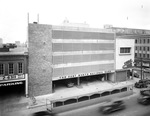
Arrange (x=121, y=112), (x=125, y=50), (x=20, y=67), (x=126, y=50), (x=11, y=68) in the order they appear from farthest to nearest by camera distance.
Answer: (x=126, y=50), (x=125, y=50), (x=20, y=67), (x=11, y=68), (x=121, y=112)

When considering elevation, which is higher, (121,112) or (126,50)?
(126,50)

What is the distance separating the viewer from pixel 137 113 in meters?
18.8

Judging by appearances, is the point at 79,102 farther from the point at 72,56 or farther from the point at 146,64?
the point at 146,64

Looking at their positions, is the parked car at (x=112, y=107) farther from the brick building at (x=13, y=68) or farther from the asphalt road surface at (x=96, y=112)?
the brick building at (x=13, y=68)

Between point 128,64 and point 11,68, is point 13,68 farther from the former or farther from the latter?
point 128,64

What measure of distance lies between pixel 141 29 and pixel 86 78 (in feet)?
221

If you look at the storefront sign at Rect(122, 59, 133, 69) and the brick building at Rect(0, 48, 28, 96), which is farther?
the storefront sign at Rect(122, 59, 133, 69)

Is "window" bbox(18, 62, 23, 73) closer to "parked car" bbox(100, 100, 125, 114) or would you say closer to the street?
the street

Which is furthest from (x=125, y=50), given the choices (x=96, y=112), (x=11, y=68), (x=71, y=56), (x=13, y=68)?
(x=11, y=68)

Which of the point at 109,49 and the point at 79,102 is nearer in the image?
A: the point at 79,102

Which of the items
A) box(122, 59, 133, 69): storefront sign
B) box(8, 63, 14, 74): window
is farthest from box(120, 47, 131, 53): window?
box(8, 63, 14, 74): window

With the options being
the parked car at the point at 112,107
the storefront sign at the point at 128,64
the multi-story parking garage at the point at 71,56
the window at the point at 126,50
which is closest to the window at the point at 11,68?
the multi-story parking garage at the point at 71,56

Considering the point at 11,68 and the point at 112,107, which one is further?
the point at 11,68

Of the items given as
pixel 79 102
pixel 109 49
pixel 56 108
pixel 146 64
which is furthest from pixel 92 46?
pixel 146 64
